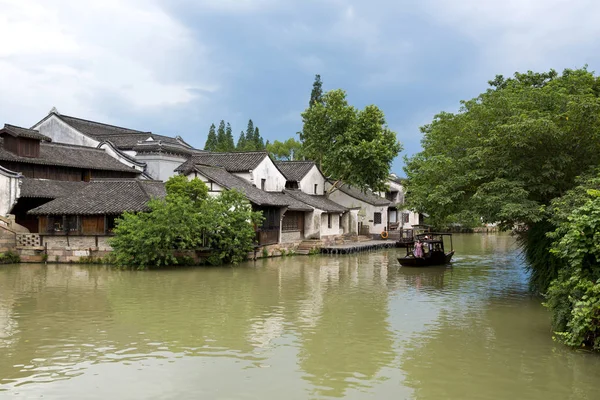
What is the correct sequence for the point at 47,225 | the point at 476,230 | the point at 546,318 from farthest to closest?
the point at 476,230 → the point at 47,225 → the point at 546,318

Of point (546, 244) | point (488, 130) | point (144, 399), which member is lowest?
point (144, 399)

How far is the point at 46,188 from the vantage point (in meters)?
30.6

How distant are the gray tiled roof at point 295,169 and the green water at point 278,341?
20.7 metres

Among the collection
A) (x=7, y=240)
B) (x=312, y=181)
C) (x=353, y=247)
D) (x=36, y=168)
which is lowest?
(x=353, y=247)

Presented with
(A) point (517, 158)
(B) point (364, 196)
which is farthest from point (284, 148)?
(A) point (517, 158)

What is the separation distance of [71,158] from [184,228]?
1353 cm

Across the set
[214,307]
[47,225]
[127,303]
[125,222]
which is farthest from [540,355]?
[47,225]

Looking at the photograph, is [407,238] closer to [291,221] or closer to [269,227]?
[291,221]

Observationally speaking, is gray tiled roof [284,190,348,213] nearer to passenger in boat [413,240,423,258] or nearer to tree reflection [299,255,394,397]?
passenger in boat [413,240,423,258]

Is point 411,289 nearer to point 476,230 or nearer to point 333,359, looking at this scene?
point 333,359

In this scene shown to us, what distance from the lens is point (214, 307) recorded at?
56.1 ft

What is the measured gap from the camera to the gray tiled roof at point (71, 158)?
31062 millimetres

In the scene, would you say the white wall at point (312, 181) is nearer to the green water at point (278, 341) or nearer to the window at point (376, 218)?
the window at point (376, 218)

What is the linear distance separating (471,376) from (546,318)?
6253 mm
